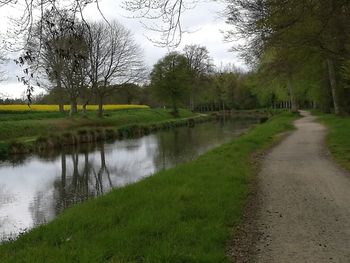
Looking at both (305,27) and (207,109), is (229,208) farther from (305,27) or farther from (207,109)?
(207,109)

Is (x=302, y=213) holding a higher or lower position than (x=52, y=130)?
lower

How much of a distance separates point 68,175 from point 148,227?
12.7 m

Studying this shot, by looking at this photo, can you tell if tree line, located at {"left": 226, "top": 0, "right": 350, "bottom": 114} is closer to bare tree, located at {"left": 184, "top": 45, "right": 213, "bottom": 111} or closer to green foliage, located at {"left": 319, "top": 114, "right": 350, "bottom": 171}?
green foliage, located at {"left": 319, "top": 114, "right": 350, "bottom": 171}

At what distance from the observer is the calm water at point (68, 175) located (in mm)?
12352

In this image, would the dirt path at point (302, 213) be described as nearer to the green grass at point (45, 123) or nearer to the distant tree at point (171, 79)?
the green grass at point (45, 123)

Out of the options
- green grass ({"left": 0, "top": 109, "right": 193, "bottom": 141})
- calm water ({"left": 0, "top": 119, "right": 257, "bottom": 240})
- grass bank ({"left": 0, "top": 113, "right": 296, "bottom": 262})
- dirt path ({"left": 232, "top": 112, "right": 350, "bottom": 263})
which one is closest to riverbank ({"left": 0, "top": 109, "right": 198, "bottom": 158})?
green grass ({"left": 0, "top": 109, "right": 193, "bottom": 141})

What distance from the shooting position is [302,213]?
7805mm

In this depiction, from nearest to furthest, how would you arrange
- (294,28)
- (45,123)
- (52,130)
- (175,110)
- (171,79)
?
(294,28) < (52,130) < (45,123) < (171,79) < (175,110)

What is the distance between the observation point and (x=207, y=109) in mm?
98750

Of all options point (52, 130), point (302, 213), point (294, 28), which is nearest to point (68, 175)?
point (294, 28)

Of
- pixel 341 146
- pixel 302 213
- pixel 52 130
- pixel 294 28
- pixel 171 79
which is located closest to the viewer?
pixel 302 213

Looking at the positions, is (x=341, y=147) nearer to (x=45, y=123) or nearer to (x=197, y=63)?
(x=45, y=123)

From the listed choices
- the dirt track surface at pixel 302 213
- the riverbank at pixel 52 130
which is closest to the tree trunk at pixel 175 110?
the riverbank at pixel 52 130

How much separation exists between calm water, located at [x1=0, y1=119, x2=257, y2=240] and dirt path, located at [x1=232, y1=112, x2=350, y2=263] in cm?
556
